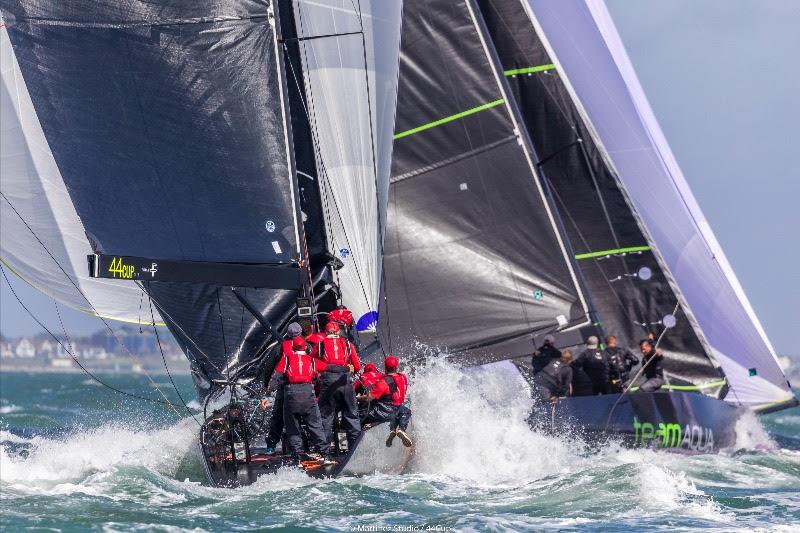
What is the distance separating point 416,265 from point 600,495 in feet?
19.0

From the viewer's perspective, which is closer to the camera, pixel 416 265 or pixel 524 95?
pixel 416 265

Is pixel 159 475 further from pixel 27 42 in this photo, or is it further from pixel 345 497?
pixel 27 42

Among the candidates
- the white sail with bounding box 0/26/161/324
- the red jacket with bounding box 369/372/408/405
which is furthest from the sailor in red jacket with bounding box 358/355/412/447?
the white sail with bounding box 0/26/161/324

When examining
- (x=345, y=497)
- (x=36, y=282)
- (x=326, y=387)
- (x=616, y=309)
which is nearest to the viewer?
(x=345, y=497)

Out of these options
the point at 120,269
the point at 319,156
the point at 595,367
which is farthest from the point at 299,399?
the point at 595,367

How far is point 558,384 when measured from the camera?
1548cm

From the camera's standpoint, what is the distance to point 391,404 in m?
12.3

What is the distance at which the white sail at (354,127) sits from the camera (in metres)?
14.4

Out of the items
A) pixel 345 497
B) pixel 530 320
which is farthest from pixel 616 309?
pixel 345 497

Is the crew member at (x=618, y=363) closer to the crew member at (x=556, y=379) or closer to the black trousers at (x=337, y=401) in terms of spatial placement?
the crew member at (x=556, y=379)

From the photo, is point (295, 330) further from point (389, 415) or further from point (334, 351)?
point (389, 415)

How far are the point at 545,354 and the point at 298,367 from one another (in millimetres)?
5123

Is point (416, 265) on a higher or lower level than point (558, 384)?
higher

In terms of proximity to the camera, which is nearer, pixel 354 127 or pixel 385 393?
pixel 385 393
